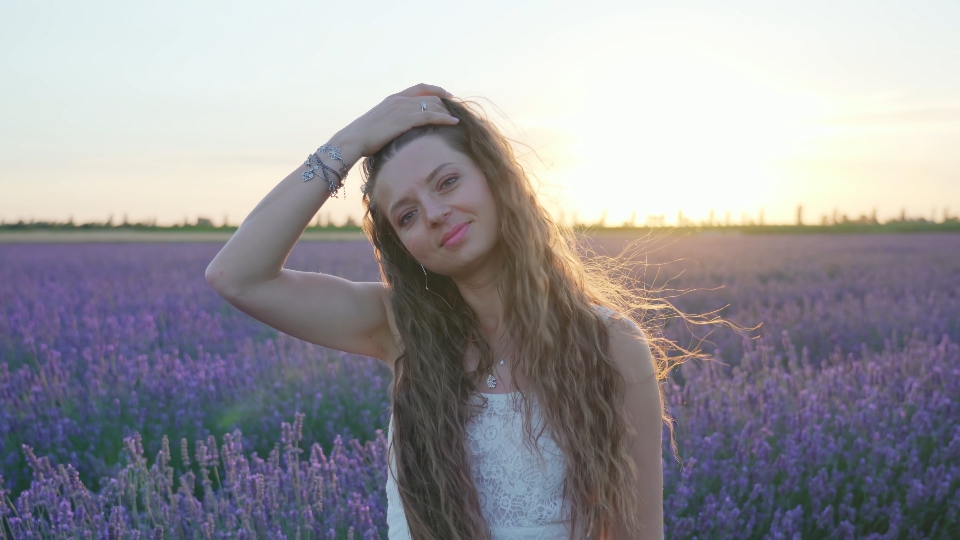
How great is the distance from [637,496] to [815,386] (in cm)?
230

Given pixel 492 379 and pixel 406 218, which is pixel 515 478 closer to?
pixel 492 379

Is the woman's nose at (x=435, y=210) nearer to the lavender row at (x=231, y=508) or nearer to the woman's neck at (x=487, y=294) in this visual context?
the woman's neck at (x=487, y=294)

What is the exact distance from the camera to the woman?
1569mm

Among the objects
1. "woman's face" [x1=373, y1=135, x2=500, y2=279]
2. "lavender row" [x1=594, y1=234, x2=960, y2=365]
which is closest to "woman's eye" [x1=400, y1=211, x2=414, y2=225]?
"woman's face" [x1=373, y1=135, x2=500, y2=279]

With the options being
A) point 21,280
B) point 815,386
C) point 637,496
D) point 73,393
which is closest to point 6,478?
point 73,393

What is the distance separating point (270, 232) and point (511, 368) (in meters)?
0.56

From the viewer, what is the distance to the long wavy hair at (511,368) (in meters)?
1.59

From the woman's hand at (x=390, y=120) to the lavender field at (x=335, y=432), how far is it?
1.16m

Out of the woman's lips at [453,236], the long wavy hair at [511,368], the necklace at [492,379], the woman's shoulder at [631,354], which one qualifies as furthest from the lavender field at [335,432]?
the woman's lips at [453,236]

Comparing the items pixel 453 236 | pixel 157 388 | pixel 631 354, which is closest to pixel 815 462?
pixel 631 354

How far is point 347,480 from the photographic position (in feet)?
8.76

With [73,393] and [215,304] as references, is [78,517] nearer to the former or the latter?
[73,393]

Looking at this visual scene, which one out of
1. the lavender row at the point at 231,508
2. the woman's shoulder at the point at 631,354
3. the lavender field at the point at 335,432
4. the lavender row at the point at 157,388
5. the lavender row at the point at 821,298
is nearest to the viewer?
the woman's shoulder at the point at 631,354

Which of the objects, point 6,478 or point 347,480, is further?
point 6,478
